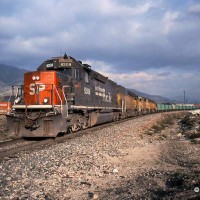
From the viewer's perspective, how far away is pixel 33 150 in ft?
38.3

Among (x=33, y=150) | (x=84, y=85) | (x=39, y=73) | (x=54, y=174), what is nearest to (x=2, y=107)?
(x=84, y=85)

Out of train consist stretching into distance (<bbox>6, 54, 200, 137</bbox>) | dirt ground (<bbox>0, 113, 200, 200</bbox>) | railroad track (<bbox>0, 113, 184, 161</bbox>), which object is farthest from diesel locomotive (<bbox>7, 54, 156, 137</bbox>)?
dirt ground (<bbox>0, 113, 200, 200</bbox>)

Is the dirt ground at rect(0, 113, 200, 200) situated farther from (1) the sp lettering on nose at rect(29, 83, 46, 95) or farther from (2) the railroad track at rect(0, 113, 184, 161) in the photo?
(1) the sp lettering on nose at rect(29, 83, 46, 95)

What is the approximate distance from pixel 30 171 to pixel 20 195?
1.99 meters

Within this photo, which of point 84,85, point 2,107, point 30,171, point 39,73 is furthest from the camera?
point 2,107

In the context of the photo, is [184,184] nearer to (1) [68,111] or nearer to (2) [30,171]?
(2) [30,171]

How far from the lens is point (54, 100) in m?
14.5

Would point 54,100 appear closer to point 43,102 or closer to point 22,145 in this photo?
point 43,102

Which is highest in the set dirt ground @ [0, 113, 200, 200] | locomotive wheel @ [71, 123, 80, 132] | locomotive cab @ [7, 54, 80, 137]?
locomotive cab @ [7, 54, 80, 137]

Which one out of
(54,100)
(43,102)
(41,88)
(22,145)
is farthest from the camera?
(41,88)

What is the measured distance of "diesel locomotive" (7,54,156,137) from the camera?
46.0 ft

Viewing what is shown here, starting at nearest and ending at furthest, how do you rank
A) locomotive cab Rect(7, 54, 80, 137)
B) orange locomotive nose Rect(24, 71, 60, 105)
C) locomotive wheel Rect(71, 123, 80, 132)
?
1. locomotive cab Rect(7, 54, 80, 137)
2. orange locomotive nose Rect(24, 71, 60, 105)
3. locomotive wheel Rect(71, 123, 80, 132)

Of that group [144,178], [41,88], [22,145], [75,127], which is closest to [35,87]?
[41,88]

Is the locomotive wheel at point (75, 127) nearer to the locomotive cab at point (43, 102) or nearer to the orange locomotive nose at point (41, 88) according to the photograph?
the locomotive cab at point (43, 102)
